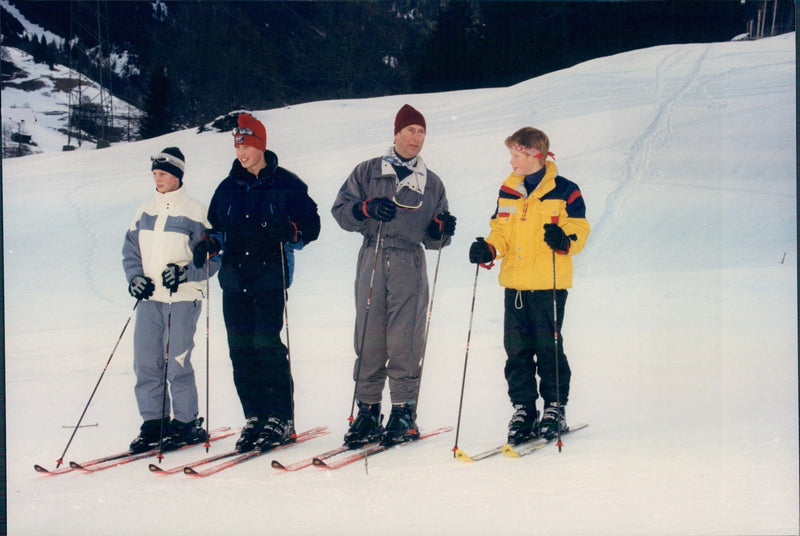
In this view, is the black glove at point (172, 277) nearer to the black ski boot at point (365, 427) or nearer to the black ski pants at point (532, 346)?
the black ski boot at point (365, 427)

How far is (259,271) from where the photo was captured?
12.9 ft

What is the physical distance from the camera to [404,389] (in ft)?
13.0

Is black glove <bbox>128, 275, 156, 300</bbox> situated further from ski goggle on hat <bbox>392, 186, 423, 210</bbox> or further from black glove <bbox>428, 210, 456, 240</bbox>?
black glove <bbox>428, 210, 456, 240</bbox>

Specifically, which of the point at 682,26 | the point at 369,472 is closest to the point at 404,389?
the point at 369,472

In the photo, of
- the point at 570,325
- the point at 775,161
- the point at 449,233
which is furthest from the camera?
the point at 775,161

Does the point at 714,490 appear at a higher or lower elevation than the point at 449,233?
lower

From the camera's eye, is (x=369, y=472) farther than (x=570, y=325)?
No

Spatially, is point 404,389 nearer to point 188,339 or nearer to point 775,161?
point 188,339

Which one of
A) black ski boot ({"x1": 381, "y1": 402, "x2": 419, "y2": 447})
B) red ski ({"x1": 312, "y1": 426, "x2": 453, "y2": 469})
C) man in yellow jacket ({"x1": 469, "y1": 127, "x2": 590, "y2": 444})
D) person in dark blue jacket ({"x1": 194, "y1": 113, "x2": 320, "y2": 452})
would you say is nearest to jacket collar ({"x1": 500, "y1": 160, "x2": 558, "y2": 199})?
man in yellow jacket ({"x1": 469, "y1": 127, "x2": 590, "y2": 444})

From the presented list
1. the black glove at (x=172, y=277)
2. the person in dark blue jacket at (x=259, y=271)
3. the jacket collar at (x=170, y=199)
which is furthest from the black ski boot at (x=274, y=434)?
the jacket collar at (x=170, y=199)

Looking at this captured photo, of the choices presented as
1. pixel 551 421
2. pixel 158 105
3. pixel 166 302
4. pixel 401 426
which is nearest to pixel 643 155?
pixel 158 105

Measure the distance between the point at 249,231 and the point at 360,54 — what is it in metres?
2.08

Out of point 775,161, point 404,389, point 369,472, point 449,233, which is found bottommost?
point 369,472

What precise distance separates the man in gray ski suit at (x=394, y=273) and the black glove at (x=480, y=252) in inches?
8.4
